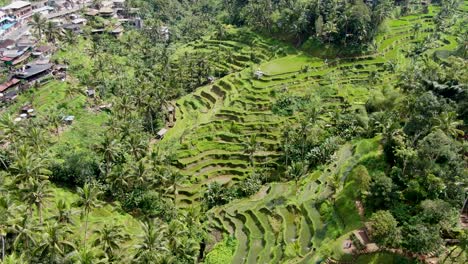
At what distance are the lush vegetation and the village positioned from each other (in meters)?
1.60

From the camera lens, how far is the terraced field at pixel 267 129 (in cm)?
3797

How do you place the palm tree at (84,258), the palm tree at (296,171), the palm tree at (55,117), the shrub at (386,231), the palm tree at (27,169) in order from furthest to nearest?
the palm tree at (55,117) < the palm tree at (296,171) < the palm tree at (27,169) < the palm tree at (84,258) < the shrub at (386,231)

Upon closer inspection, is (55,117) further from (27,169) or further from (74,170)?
(27,169)

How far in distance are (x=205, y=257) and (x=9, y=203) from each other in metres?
16.3

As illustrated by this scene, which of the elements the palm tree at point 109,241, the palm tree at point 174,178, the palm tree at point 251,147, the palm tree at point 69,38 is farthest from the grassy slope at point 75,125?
the palm tree at point 251,147

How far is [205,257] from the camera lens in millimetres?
37312

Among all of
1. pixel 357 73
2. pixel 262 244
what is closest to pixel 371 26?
pixel 357 73

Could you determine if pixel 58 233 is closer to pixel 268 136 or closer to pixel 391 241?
pixel 391 241

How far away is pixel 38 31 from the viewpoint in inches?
3130

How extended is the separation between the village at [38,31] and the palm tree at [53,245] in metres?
30.2

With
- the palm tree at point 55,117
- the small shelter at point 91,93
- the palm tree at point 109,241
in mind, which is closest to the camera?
the palm tree at point 109,241

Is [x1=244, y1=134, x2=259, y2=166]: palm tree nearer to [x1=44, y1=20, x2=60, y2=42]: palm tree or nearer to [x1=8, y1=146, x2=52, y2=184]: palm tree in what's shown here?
[x1=8, y1=146, x2=52, y2=184]: palm tree

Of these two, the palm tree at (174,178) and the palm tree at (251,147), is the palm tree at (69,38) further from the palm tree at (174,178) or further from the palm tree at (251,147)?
the palm tree at (251,147)

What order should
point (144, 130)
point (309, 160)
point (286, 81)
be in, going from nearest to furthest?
1. point (309, 160)
2. point (144, 130)
3. point (286, 81)
